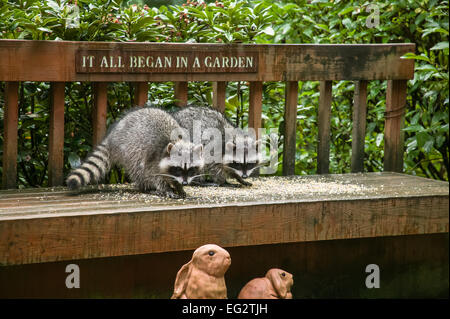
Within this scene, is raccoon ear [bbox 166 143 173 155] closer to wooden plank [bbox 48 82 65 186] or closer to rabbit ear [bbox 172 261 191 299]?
wooden plank [bbox 48 82 65 186]

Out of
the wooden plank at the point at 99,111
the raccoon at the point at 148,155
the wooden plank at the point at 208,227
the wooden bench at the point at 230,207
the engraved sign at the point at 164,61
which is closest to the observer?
the wooden plank at the point at 208,227

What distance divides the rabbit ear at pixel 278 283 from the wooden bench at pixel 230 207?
554 millimetres

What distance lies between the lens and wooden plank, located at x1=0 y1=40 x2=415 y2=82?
11.7 ft

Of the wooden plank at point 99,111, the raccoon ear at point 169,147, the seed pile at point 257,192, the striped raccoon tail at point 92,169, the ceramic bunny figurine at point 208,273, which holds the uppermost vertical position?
the wooden plank at point 99,111

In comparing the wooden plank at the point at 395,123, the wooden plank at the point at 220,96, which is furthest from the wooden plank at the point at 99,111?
the wooden plank at the point at 395,123

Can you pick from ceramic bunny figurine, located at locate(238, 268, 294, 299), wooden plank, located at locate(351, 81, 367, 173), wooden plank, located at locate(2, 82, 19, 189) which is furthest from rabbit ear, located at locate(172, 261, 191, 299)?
wooden plank, located at locate(351, 81, 367, 173)

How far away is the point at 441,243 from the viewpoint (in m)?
4.01

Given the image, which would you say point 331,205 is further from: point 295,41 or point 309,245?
point 295,41

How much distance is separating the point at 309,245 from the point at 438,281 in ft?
2.82

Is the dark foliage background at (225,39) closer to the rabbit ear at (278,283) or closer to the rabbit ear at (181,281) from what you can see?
the rabbit ear at (181,281)

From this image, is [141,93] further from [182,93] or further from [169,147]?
[169,147]

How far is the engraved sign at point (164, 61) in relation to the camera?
145 inches

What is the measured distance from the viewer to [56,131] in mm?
3730

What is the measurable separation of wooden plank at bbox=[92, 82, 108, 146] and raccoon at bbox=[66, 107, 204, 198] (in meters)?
0.11
